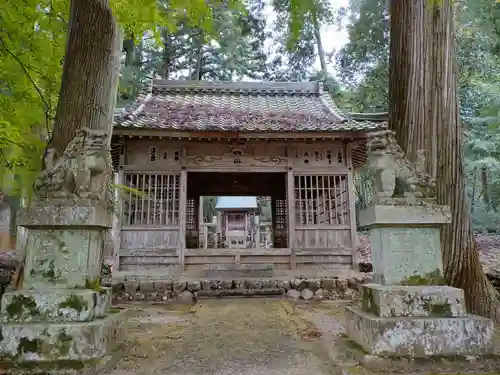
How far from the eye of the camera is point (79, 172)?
8.92ft

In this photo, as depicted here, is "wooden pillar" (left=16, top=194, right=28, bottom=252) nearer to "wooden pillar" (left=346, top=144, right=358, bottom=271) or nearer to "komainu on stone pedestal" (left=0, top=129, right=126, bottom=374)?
"komainu on stone pedestal" (left=0, top=129, right=126, bottom=374)

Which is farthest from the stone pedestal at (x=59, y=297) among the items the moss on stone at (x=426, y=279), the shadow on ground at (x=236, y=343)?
the moss on stone at (x=426, y=279)

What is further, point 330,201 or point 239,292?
point 330,201

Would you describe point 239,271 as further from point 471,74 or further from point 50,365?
point 471,74

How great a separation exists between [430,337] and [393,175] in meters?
1.27

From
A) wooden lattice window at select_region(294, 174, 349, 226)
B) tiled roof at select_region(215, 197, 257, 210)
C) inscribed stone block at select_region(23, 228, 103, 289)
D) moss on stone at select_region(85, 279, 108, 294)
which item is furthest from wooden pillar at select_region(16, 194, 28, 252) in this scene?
tiled roof at select_region(215, 197, 257, 210)

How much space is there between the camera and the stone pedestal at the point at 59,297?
2.40m

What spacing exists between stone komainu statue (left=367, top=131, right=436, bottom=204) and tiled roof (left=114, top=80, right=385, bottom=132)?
14.7 ft

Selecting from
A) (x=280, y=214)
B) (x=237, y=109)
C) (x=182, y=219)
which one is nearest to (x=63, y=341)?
(x=182, y=219)

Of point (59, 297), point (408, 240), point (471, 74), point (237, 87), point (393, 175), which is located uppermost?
point (471, 74)

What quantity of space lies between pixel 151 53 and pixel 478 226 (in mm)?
17854

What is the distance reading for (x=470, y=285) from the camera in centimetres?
371

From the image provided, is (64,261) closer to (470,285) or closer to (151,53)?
(470,285)

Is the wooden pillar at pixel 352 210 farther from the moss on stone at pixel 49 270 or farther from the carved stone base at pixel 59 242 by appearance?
the moss on stone at pixel 49 270
